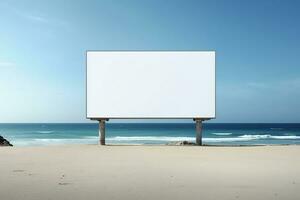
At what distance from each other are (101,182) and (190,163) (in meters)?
5.23

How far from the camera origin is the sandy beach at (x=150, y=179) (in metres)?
8.98

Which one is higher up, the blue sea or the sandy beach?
the sandy beach

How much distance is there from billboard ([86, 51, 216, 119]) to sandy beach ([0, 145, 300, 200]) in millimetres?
6736

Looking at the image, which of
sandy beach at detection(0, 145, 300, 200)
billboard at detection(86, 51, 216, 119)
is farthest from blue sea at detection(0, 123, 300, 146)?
sandy beach at detection(0, 145, 300, 200)

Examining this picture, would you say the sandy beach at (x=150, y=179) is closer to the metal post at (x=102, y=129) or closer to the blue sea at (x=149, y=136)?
the metal post at (x=102, y=129)

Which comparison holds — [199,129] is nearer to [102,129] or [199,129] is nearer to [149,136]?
[102,129]

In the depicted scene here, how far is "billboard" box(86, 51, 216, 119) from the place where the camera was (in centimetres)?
2275

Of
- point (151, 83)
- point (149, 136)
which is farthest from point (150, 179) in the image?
point (149, 136)

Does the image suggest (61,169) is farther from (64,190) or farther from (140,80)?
(140,80)

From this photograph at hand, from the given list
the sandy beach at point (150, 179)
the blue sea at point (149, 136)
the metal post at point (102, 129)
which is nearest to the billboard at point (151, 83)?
the metal post at point (102, 129)

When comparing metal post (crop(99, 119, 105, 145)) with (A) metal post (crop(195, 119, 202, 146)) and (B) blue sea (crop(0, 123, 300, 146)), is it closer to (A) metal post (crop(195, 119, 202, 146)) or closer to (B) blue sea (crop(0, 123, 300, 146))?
(A) metal post (crop(195, 119, 202, 146))

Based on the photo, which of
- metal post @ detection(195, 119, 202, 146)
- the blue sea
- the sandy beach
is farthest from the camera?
the blue sea

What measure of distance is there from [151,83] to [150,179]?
1211 cm

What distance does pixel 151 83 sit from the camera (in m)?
22.9
